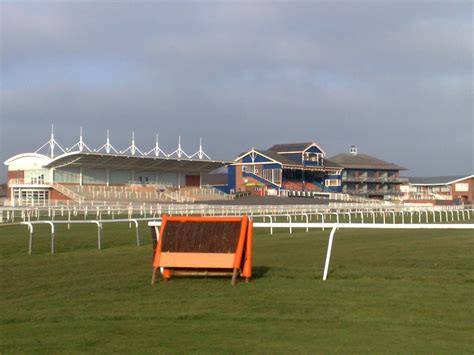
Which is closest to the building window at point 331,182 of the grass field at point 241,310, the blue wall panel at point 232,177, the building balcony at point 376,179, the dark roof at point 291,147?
the building balcony at point 376,179

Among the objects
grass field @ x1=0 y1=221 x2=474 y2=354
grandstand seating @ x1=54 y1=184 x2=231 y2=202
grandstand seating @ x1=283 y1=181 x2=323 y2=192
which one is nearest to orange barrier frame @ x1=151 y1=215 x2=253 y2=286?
grass field @ x1=0 y1=221 x2=474 y2=354

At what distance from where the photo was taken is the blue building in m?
84.6

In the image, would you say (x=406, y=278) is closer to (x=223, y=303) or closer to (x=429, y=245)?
(x=223, y=303)

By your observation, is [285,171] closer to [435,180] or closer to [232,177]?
[232,177]

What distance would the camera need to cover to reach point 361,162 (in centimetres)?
10212

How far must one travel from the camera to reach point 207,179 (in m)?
106

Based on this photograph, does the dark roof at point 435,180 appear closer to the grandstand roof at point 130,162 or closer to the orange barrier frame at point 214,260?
the grandstand roof at point 130,162

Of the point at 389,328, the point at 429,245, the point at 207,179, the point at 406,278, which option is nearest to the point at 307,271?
the point at 406,278

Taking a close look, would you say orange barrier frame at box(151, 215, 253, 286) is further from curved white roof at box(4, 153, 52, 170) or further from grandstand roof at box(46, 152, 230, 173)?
curved white roof at box(4, 153, 52, 170)

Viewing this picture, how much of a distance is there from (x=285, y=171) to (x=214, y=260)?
76.5 metres

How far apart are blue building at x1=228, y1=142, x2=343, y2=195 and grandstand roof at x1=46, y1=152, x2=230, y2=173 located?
270 inches

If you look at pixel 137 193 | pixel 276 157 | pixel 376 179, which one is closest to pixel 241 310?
pixel 137 193

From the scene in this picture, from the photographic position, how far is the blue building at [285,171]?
8462 cm

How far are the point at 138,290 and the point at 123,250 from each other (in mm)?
6945
